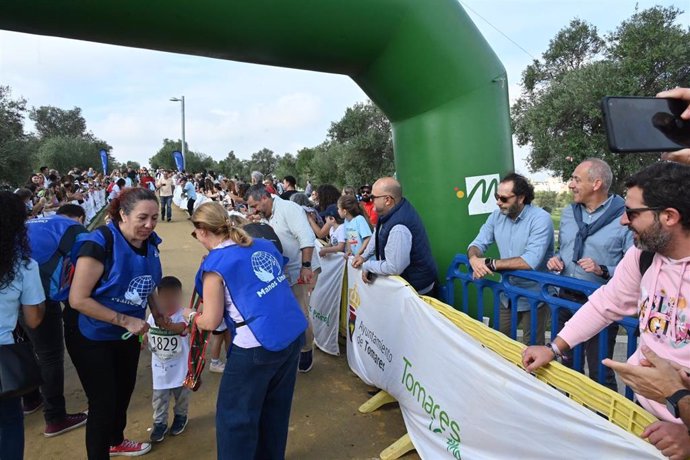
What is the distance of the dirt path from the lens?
3104mm

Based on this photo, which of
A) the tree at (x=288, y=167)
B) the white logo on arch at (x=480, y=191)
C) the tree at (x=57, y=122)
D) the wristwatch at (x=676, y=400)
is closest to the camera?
the wristwatch at (x=676, y=400)

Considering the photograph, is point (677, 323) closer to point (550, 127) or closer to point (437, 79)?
point (437, 79)

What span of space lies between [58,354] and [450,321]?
3.06 metres

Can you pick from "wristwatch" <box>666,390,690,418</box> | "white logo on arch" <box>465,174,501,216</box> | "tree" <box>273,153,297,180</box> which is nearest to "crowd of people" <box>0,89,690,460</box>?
"wristwatch" <box>666,390,690,418</box>

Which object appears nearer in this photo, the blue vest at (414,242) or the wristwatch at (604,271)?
the wristwatch at (604,271)

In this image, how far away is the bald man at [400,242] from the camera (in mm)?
3287

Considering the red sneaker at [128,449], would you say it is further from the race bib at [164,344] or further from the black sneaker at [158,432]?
the race bib at [164,344]

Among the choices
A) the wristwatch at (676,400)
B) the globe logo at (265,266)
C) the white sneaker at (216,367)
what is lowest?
the white sneaker at (216,367)

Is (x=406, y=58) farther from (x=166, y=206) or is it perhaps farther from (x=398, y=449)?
(x=166, y=206)

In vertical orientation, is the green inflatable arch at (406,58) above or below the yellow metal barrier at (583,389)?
above

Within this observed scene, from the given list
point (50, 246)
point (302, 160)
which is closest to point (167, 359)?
point (50, 246)

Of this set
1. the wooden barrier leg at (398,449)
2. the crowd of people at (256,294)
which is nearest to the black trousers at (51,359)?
the crowd of people at (256,294)

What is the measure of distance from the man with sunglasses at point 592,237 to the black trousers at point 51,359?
375 cm

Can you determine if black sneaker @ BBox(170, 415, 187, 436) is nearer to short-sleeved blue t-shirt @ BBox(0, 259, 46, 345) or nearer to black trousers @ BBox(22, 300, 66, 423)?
black trousers @ BBox(22, 300, 66, 423)
